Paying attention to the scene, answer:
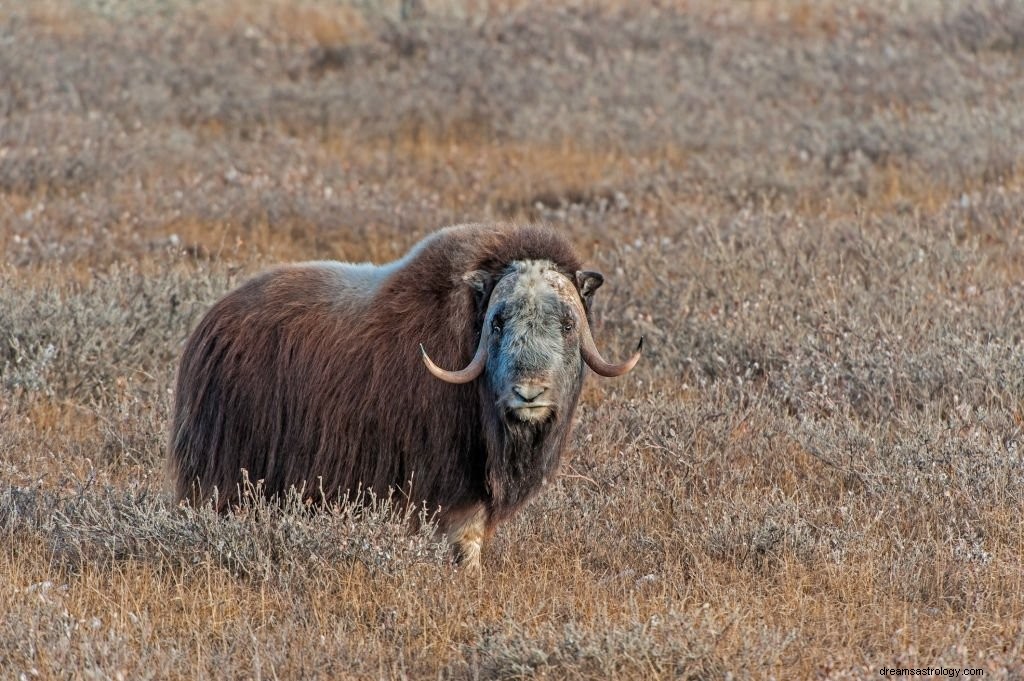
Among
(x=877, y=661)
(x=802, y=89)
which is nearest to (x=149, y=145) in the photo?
(x=802, y=89)

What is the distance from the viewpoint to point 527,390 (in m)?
4.39

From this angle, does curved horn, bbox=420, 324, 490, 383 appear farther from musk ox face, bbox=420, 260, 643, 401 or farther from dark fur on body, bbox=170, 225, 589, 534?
dark fur on body, bbox=170, 225, 589, 534

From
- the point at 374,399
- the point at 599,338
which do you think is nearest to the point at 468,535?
the point at 374,399

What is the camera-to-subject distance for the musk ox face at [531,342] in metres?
4.43

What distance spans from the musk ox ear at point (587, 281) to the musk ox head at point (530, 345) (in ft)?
0.17

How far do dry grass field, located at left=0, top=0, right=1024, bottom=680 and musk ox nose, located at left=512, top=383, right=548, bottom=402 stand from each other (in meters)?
0.63

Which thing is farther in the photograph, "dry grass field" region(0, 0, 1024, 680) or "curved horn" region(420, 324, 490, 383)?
"curved horn" region(420, 324, 490, 383)

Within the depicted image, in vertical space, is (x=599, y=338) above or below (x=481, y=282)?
below

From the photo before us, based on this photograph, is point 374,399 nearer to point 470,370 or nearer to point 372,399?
point 372,399

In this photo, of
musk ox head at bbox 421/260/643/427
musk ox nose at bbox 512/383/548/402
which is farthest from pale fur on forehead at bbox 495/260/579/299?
musk ox nose at bbox 512/383/548/402

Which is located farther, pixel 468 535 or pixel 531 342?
pixel 468 535

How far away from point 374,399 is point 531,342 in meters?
0.68

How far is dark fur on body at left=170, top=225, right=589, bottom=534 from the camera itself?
4.77 metres

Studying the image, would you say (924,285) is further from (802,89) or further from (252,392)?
(802,89)
